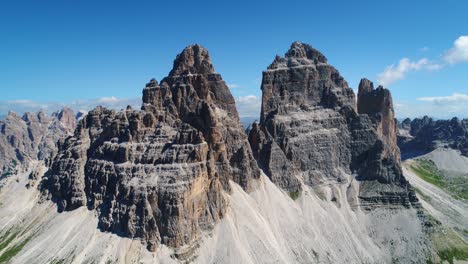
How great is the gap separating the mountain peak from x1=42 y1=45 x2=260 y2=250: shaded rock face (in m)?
0.49

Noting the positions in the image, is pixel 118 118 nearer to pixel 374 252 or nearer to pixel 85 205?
pixel 85 205

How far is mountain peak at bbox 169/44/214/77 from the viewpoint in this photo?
193125mm

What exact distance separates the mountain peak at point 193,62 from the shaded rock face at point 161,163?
49cm

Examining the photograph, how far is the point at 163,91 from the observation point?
182 metres

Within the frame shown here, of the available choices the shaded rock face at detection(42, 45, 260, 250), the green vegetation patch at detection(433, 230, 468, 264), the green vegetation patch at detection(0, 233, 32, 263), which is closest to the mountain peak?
the shaded rock face at detection(42, 45, 260, 250)

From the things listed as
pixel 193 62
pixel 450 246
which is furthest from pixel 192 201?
pixel 450 246

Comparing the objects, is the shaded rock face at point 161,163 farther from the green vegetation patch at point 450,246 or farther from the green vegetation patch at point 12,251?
the green vegetation patch at point 450,246

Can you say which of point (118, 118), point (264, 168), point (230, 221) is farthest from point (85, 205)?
point (264, 168)

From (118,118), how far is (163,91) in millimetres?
26186

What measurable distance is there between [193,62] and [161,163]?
2607 inches

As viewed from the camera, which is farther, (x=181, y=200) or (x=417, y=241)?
(x=417, y=241)

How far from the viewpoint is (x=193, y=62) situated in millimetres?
196875

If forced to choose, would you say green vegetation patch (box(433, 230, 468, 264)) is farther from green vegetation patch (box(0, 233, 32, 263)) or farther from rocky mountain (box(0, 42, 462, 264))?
green vegetation patch (box(0, 233, 32, 263))

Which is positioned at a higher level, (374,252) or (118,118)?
(118,118)
